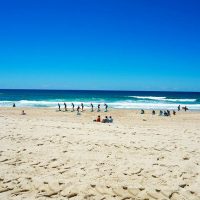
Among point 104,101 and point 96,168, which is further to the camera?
point 104,101

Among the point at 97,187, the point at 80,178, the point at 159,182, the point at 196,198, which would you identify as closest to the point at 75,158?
the point at 80,178

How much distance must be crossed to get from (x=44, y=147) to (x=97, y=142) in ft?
6.86

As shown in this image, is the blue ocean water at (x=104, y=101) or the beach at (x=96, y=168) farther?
the blue ocean water at (x=104, y=101)

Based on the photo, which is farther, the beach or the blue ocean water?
the blue ocean water

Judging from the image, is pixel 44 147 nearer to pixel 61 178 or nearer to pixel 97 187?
pixel 61 178

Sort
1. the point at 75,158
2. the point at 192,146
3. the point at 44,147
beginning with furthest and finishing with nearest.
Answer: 1. the point at 192,146
2. the point at 44,147
3. the point at 75,158

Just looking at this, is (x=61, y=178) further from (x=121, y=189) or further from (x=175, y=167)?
(x=175, y=167)

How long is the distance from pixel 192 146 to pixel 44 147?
5.44 m

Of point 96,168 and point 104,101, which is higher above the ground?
point 96,168

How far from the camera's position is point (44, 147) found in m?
9.23

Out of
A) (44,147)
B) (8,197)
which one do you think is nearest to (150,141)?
(44,147)

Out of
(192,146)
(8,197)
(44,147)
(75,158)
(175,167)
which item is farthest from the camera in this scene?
(192,146)

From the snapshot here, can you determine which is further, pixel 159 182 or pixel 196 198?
pixel 159 182

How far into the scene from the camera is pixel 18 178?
6254mm
